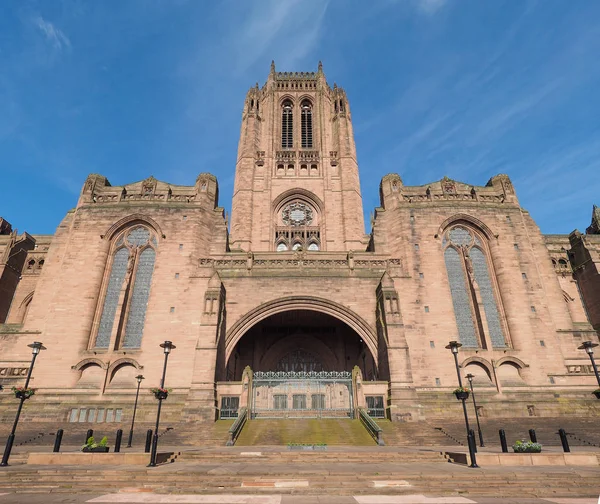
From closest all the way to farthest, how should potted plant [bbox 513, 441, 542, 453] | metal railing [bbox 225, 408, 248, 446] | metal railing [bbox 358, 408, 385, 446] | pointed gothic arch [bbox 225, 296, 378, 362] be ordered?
potted plant [bbox 513, 441, 542, 453] < metal railing [bbox 358, 408, 385, 446] < metal railing [bbox 225, 408, 248, 446] < pointed gothic arch [bbox 225, 296, 378, 362]

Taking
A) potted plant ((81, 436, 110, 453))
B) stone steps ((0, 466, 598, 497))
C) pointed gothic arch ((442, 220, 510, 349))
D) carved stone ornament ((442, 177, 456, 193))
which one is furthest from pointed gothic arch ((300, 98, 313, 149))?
stone steps ((0, 466, 598, 497))

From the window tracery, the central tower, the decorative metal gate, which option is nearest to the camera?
the decorative metal gate

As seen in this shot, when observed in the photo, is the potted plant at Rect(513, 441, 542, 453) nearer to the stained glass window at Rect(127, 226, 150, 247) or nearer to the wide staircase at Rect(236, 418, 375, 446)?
the wide staircase at Rect(236, 418, 375, 446)

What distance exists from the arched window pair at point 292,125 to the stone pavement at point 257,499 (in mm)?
43706

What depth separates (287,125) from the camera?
49.7 m

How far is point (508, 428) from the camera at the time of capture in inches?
780

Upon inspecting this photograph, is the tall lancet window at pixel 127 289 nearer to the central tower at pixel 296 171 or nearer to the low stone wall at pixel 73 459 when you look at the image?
the central tower at pixel 296 171

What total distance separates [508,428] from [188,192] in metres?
28.5

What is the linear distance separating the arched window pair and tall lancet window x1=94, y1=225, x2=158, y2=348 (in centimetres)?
2503

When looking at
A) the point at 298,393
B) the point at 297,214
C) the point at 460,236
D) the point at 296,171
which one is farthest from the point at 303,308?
the point at 296,171

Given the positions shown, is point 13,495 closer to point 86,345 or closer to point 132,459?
point 132,459

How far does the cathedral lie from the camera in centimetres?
2262

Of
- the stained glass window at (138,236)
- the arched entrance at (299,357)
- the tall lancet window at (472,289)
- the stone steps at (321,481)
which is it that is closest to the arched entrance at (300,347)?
the arched entrance at (299,357)

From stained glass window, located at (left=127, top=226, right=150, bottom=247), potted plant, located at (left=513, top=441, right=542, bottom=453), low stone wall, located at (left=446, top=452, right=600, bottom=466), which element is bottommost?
low stone wall, located at (left=446, top=452, right=600, bottom=466)
